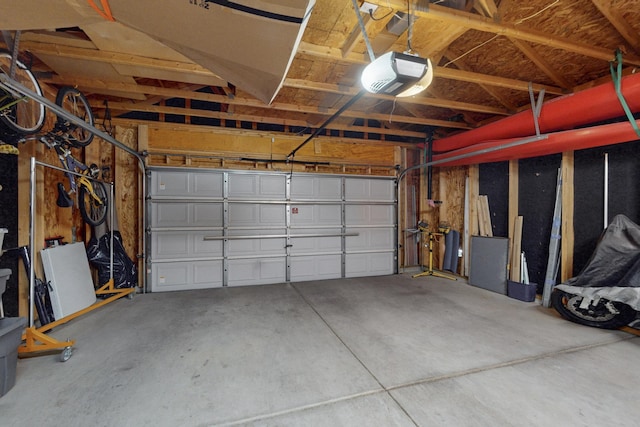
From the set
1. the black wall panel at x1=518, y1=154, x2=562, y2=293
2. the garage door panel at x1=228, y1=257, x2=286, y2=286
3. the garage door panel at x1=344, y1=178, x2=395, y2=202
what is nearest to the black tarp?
the black wall panel at x1=518, y1=154, x2=562, y2=293

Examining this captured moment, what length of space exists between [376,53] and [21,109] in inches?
138

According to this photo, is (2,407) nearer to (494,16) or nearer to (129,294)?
(129,294)

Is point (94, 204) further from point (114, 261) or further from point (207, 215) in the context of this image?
point (207, 215)

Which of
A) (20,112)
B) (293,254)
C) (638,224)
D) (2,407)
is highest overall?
(20,112)

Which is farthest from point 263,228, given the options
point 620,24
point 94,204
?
point 620,24

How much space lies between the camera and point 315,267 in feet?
17.6

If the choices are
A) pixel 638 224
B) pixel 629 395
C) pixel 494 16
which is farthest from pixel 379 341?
pixel 638 224

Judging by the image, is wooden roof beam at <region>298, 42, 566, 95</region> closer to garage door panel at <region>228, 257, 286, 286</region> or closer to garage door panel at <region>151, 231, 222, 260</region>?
garage door panel at <region>151, 231, 222, 260</region>

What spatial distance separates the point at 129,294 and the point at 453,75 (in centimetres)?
538

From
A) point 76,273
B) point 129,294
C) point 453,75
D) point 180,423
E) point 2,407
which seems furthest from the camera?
point 129,294

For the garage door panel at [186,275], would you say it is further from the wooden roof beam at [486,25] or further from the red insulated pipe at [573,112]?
the red insulated pipe at [573,112]

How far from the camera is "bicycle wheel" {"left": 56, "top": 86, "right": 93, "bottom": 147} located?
3.06m

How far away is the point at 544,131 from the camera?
3.54m

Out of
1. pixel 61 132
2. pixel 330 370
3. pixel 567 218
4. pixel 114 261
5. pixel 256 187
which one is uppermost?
pixel 61 132
